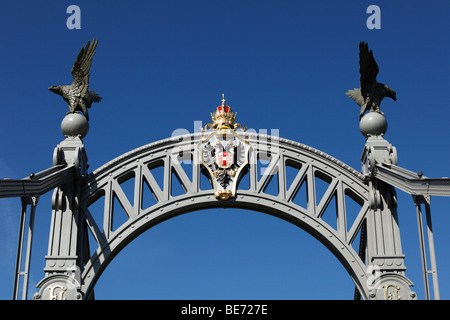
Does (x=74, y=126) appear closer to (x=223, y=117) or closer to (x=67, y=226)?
(x=67, y=226)

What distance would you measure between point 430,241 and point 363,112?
4392mm

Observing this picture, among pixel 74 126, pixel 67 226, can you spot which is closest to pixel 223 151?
pixel 74 126

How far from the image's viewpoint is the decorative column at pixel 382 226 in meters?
18.8

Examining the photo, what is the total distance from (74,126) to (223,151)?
3.63 meters

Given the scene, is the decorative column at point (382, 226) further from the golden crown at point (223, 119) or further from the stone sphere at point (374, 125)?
the golden crown at point (223, 119)

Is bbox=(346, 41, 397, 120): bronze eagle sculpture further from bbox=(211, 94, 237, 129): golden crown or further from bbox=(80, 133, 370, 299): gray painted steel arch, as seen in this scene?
bbox=(211, 94, 237, 129): golden crown

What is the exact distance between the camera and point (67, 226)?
19406mm

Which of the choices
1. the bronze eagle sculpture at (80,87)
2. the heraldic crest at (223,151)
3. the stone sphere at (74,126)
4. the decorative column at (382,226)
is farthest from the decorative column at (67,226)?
the decorative column at (382,226)

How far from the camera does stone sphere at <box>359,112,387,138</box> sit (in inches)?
798

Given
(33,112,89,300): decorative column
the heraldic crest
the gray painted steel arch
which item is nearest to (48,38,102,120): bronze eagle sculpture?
(33,112,89,300): decorative column
